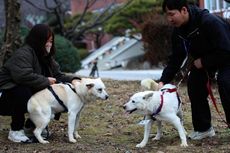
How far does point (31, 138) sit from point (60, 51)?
12.0 meters

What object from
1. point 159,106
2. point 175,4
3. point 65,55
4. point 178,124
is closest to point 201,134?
point 178,124

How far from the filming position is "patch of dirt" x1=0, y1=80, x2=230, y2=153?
18.2ft

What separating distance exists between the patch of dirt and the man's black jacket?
945mm

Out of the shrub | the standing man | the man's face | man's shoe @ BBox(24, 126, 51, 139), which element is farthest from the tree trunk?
the shrub

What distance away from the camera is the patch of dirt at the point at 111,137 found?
556cm

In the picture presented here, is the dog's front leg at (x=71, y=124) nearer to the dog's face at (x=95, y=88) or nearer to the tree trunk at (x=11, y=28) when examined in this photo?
the dog's face at (x=95, y=88)

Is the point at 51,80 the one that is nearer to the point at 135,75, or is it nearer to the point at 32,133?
the point at 32,133

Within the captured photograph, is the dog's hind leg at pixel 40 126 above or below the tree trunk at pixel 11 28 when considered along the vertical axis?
below

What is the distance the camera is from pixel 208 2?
22.5m

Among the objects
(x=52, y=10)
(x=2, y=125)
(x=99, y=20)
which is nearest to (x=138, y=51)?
(x=99, y=20)

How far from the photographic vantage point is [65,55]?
18328mm

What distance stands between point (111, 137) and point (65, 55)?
474 inches

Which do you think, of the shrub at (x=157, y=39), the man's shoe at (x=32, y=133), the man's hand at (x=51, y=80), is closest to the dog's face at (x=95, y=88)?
the man's hand at (x=51, y=80)

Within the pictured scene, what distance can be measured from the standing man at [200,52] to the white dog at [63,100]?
2.68 feet
